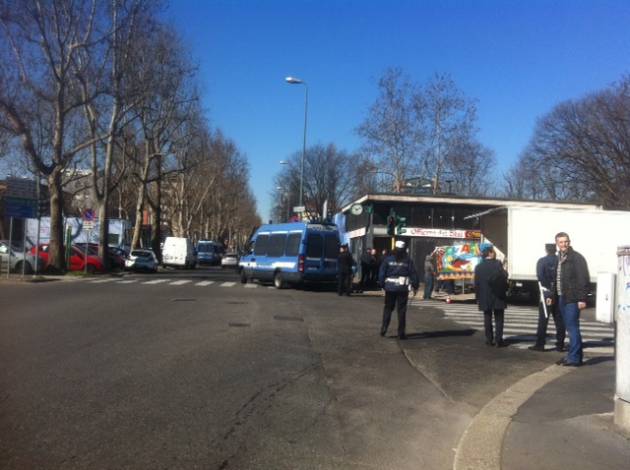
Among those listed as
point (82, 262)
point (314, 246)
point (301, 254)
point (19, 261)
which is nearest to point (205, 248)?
point (82, 262)

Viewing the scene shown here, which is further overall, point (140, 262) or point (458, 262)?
point (140, 262)

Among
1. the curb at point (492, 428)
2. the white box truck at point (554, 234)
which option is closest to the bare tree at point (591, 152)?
the white box truck at point (554, 234)

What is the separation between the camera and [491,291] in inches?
431

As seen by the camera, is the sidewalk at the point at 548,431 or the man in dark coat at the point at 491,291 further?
the man in dark coat at the point at 491,291

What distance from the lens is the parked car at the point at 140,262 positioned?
3806 centimetres

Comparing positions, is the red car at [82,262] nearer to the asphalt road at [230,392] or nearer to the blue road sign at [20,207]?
the blue road sign at [20,207]

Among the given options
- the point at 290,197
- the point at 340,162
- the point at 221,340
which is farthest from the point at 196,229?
the point at 221,340

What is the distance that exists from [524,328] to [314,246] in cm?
1098

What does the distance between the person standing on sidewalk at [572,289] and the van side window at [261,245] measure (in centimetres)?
1803

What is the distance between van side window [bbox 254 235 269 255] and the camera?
26406 millimetres

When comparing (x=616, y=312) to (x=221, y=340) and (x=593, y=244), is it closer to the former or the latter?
(x=221, y=340)

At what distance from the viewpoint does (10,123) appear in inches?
1099

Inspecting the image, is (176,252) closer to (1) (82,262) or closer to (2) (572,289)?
(1) (82,262)

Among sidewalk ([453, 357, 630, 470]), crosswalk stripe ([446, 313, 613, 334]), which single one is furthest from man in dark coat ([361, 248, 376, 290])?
sidewalk ([453, 357, 630, 470])
